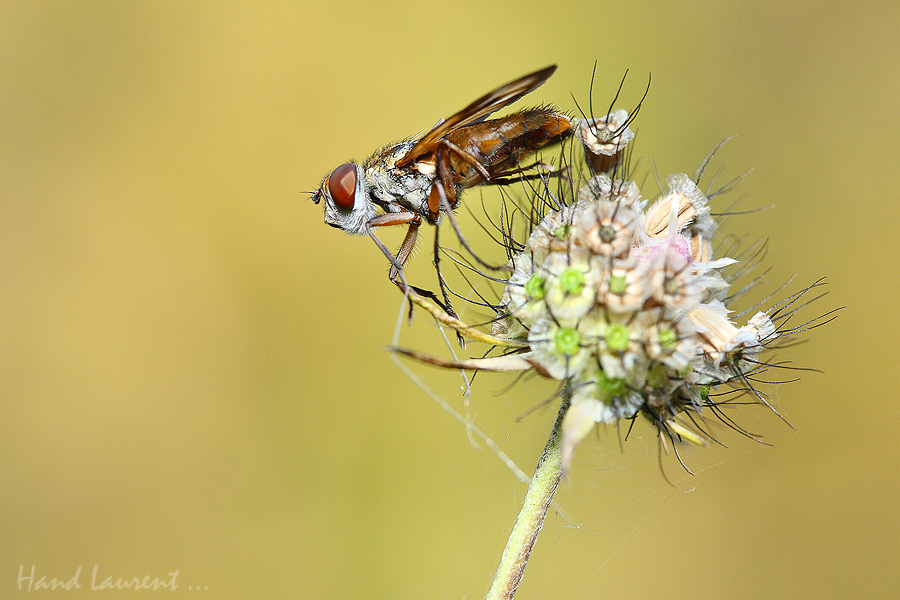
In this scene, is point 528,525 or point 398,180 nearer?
point 528,525

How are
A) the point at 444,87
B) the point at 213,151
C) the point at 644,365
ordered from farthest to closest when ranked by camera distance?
the point at 444,87 < the point at 213,151 < the point at 644,365

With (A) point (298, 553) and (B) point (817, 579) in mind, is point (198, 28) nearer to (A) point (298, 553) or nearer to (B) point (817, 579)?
(A) point (298, 553)

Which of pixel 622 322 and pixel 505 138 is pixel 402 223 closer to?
pixel 505 138

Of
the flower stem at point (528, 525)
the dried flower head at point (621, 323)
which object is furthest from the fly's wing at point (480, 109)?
the flower stem at point (528, 525)

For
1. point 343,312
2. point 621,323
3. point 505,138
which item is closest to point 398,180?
point 505,138

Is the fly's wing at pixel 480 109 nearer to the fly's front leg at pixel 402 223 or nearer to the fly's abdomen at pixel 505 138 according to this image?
the fly's abdomen at pixel 505 138

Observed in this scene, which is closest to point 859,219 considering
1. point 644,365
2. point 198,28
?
point 644,365
